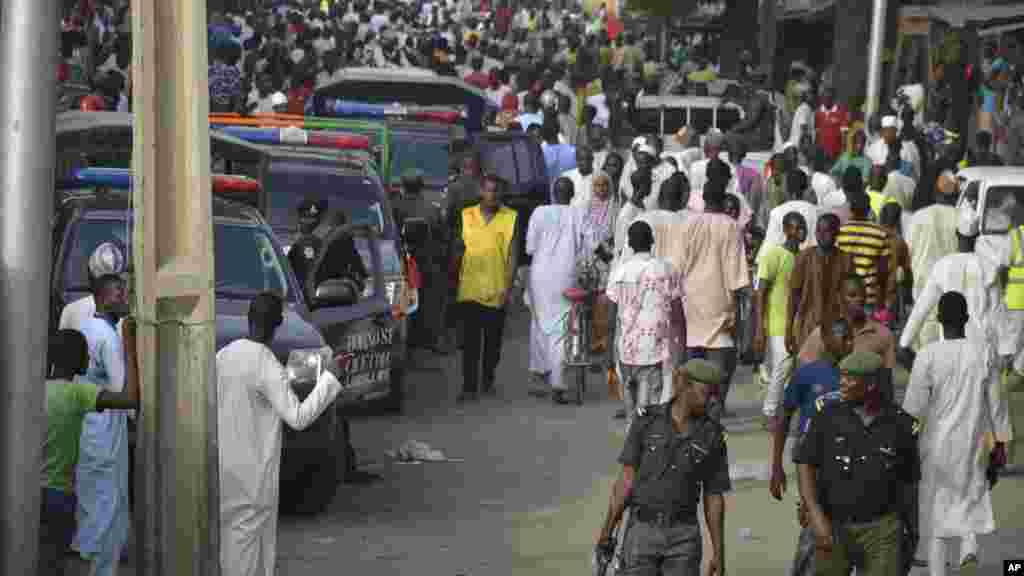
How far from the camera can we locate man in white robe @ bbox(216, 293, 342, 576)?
10430 mm

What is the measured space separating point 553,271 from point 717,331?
2.47m

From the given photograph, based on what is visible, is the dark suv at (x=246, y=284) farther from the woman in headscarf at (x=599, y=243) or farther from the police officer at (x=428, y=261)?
the police officer at (x=428, y=261)

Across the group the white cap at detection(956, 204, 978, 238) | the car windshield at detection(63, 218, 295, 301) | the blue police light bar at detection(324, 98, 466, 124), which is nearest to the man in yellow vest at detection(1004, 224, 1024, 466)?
the white cap at detection(956, 204, 978, 238)

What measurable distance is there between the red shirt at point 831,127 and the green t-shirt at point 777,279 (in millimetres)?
14443

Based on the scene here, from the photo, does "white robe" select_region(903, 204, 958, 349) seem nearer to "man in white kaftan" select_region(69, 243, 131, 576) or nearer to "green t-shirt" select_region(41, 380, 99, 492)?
"man in white kaftan" select_region(69, 243, 131, 576)

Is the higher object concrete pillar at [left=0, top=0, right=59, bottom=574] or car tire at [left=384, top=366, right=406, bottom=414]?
concrete pillar at [left=0, top=0, right=59, bottom=574]

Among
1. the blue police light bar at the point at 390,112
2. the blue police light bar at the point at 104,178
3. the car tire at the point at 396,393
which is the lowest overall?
the car tire at the point at 396,393

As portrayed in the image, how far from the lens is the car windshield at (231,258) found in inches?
546

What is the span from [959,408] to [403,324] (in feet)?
21.4

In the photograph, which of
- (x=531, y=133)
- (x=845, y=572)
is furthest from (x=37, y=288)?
(x=531, y=133)

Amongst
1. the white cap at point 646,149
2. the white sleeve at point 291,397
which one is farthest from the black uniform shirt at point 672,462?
the white cap at point 646,149

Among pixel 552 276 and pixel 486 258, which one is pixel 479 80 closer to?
pixel 552 276

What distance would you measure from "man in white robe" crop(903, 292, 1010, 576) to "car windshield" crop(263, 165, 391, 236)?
255 inches

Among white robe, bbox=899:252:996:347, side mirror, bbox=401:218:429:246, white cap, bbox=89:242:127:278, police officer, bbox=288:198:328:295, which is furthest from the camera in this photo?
side mirror, bbox=401:218:429:246
